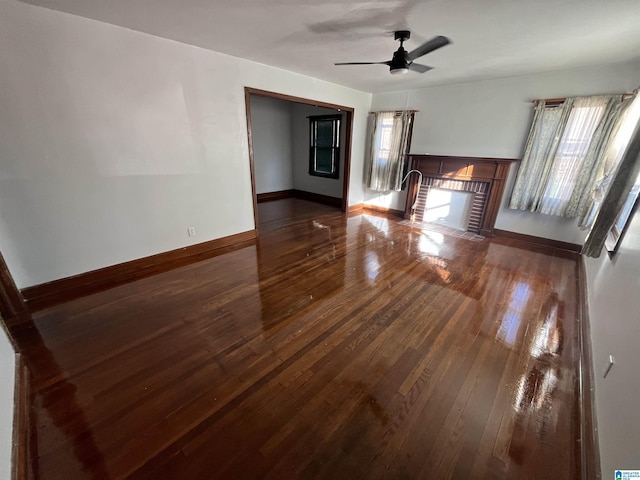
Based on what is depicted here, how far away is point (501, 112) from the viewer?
3906mm

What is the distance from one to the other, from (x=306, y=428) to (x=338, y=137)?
226 inches

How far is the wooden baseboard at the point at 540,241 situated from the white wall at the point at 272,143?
512 centimetres

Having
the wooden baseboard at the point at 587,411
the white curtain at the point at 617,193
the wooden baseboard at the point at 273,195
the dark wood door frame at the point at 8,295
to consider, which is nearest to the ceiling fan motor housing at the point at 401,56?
the white curtain at the point at 617,193

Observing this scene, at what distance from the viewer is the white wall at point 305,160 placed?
6095mm

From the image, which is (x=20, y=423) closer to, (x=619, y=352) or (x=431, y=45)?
(x=619, y=352)

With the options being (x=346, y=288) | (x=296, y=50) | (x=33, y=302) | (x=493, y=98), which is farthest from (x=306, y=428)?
(x=493, y=98)

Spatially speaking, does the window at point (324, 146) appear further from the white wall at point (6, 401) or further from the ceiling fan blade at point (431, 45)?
the white wall at point (6, 401)

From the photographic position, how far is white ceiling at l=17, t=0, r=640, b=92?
188cm

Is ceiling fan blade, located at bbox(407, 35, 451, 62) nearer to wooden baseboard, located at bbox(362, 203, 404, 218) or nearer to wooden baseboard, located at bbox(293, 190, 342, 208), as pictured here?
wooden baseboard, located at bbox(362, 203, 404, 218)

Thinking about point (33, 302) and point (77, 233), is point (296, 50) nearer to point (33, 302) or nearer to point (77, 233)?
point (77, 233)

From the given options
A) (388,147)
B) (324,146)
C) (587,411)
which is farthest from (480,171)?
(587,411)

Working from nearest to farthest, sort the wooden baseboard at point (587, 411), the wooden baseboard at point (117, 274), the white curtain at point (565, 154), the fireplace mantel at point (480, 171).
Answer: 1. the wooden baseboard at point (587, 411)
2. the wooden baseboard at point (117, 274)
3. the white curtain at point (565, 154)
4. the fireplace mantel at point (480, 171)

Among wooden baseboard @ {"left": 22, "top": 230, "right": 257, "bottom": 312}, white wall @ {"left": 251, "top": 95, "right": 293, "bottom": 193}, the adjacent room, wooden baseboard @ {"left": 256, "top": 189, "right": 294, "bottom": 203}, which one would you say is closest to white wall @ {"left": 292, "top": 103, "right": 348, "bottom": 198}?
white wall @ {"left": 251, "top": 95, "right": 293, "bottom": 193}

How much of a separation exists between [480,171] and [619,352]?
11.4 ft
